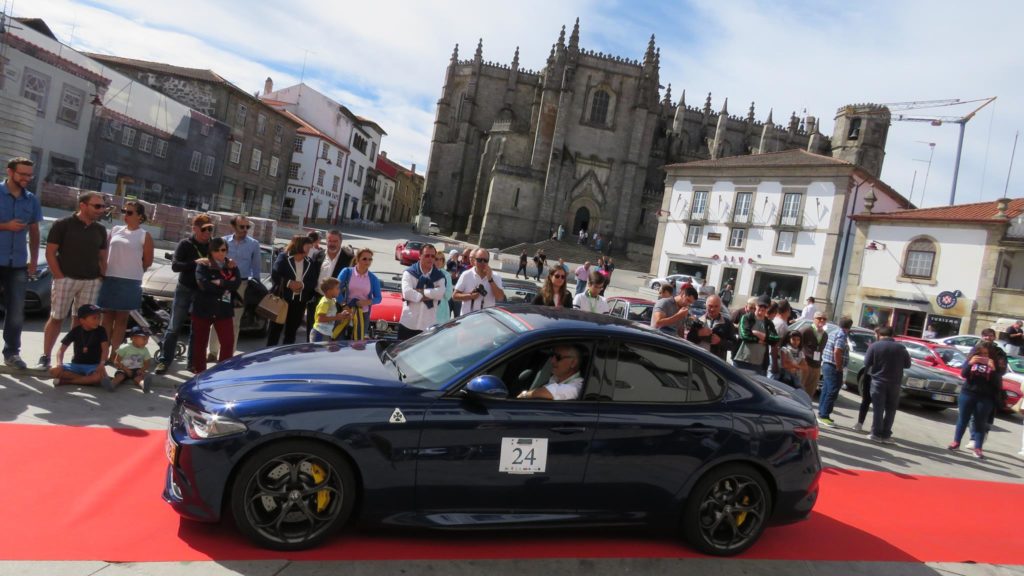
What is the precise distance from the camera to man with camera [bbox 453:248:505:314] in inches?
303

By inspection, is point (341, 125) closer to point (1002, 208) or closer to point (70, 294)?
point (1002, 208)

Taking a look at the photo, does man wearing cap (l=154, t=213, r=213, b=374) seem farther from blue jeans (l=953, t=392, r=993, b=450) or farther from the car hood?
blue jeans (l=953, t=392, r=993, b=450)

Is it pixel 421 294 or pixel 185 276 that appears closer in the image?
pixel 185 276

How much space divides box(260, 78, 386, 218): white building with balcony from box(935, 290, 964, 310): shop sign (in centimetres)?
4722

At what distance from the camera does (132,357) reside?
6.39 metres

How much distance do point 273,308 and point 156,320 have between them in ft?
7.72

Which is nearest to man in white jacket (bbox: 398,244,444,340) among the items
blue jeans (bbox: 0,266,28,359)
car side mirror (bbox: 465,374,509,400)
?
car side mirror (bbox: 465,374,509,400)

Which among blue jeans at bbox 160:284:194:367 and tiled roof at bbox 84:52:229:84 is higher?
tiled roof at bbox 84:52:229:84

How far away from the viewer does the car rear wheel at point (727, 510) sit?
419 centimetres

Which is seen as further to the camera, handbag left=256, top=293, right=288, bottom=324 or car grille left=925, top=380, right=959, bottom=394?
car grille left=925, top=380, right=959, bottom=394

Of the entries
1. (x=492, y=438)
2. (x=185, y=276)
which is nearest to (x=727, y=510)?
(x=492, y=438)

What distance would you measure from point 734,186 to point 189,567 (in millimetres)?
39281

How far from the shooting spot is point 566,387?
4.00 m

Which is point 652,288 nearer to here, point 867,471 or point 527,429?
point 867,471
